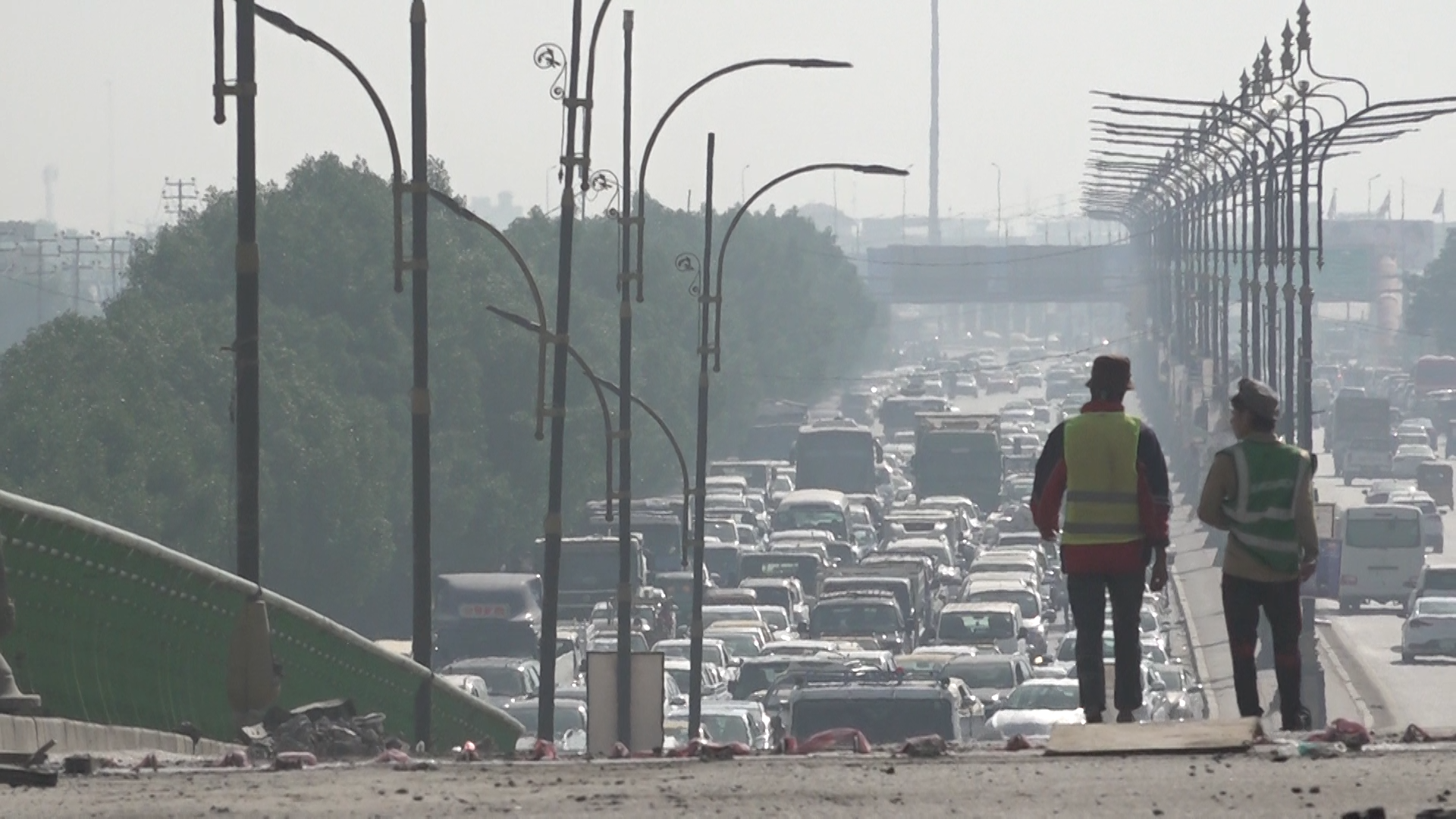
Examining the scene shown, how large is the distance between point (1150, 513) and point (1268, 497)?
494mm

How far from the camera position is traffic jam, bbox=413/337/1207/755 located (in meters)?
29.5

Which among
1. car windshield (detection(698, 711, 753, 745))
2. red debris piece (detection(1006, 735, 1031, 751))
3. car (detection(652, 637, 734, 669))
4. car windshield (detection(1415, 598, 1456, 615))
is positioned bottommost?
car (detection(652, 637, 734, 669))

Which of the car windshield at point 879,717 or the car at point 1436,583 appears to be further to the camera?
the car at point 1436,583

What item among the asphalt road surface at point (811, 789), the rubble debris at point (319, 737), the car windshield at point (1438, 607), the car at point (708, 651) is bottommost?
the car at point (708, 651)

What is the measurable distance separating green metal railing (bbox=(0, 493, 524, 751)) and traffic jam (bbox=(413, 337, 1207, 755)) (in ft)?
8.83

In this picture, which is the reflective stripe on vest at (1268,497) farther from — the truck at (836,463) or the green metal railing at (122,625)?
the truck at (836,463)

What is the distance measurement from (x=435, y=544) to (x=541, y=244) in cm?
3347

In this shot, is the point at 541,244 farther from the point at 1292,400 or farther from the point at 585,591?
the point at 1292,400

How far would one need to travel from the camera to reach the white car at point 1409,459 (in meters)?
106

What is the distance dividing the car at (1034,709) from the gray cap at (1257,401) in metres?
15.4

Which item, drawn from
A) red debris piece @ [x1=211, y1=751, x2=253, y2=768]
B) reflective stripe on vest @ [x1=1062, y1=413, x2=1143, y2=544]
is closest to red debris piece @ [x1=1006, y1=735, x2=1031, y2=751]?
reflective stripe on vest @ [x1=1062, y1=413, x2=1143, y2=544]

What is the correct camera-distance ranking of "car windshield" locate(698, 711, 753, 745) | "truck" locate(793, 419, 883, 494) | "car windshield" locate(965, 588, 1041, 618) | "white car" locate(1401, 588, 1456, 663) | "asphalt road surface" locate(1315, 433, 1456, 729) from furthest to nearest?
"truck" locate(793, 419, 883, 494)
"car windshield" locate(965, 588, 1041, 618)
"white car" locate(1401, 588, 1456, 663)
"asphalt road surface" locate(1315, 433, 1456, 729)
"car windshield" locate(698, 711, 753, 745)

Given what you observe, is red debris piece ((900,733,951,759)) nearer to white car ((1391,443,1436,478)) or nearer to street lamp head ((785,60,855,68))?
street lamp head ((785,60,855,68))

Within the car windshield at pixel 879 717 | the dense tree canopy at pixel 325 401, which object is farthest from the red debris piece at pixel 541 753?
the dense tree canopy at pixel 325 401
